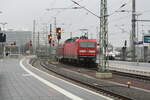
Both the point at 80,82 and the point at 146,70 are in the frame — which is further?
the point at 146,70

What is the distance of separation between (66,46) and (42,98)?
1462 inches

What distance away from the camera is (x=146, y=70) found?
30.0 m

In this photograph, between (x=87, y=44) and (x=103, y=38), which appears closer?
(x=103, y=38)

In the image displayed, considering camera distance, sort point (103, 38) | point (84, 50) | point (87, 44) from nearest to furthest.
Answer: point (103, 38) < point (84, 50) < point (87, 44)

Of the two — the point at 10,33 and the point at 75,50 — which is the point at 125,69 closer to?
the point at 75,50

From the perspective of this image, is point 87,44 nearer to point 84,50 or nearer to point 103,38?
point 84,50

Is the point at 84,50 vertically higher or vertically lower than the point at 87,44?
lower

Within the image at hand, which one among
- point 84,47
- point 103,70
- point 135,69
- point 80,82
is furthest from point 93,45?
point 80,82

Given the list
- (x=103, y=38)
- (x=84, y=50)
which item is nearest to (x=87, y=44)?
(x=84, y=50)

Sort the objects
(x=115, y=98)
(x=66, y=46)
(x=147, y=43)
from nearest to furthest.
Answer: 1. (x=115, y=98)
2. (x=147, y=43)
3. (x=66, y=46)

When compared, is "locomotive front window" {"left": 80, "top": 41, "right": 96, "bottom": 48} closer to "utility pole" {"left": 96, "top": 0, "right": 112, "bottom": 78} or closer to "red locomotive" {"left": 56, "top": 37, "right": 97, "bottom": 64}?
"red locomotive" {"left": 56, "top": 37, "right": 97, "bottom": 64}

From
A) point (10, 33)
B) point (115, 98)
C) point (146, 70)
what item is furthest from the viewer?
point (10, 33)

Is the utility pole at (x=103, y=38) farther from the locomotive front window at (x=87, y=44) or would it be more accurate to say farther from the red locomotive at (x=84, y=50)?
the locomotive front window at (x=87, y=44)

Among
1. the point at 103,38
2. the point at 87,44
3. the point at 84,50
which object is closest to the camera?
the point at 103,38
